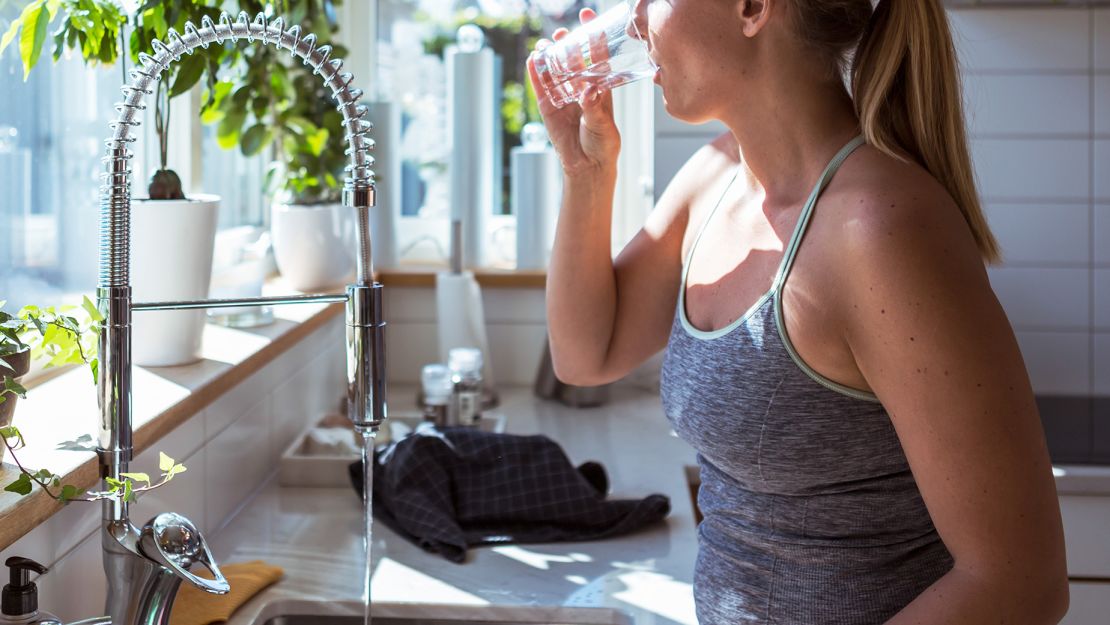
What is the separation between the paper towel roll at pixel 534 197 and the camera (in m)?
2.56

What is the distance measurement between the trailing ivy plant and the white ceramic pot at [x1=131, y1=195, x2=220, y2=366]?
24cm

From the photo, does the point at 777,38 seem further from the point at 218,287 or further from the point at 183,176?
the point at 183,176

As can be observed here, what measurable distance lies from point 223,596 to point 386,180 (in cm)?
142

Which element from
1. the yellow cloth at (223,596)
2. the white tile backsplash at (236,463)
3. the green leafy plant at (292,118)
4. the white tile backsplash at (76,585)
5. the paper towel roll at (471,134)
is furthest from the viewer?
the paper towel roll at (471,134)

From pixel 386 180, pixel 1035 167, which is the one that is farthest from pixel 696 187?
pixel 386 180

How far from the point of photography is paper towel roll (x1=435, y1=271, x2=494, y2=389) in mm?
2418

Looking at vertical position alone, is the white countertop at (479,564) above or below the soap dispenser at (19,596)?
below

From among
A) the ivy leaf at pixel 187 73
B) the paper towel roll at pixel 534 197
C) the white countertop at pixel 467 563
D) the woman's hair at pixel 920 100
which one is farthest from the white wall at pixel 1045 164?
the woman's hair at pixel 920 100

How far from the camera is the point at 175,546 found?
92 cm

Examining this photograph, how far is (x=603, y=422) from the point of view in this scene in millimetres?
2242

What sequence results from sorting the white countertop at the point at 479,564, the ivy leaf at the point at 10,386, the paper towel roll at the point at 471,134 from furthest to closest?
the paper towel roll at the point at 471,134
the white countertop at the point at 479,564
the ivy leaf at the point at 10,386

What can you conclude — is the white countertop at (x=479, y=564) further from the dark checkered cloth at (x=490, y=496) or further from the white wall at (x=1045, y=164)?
the white wall at (x=1045, y=164)

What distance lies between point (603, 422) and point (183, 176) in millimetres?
855

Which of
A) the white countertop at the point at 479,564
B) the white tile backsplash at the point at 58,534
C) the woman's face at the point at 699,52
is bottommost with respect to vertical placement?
the white countertop at the point at 479,564
